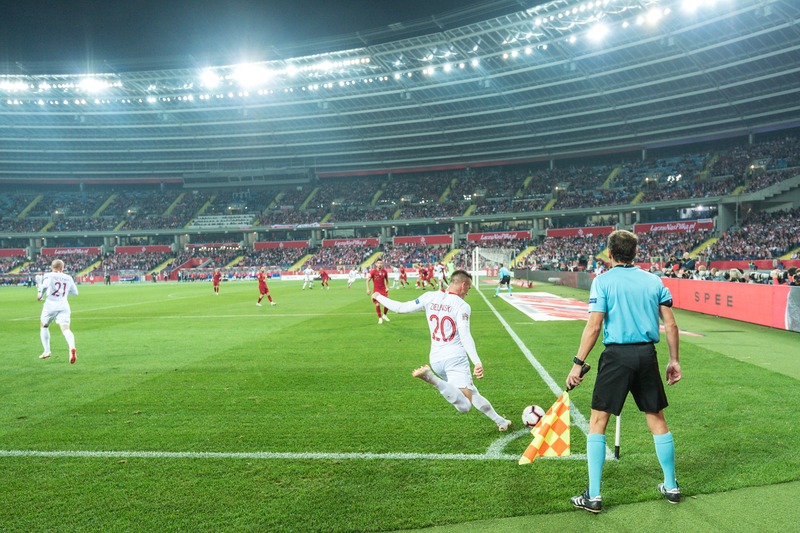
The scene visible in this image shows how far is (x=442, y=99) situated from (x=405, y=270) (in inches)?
1169

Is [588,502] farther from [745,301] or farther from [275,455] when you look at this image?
[745,301]

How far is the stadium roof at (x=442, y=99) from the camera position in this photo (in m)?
47.0

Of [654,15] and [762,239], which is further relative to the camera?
[654,15]

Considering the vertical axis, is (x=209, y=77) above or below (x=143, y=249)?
above

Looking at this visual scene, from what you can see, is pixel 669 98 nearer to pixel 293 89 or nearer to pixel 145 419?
pixel 293 89

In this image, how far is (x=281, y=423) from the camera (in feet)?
21.1

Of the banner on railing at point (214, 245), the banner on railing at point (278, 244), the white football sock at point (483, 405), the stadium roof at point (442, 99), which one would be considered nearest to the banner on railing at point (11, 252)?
the stadium roof at point (442, 99)

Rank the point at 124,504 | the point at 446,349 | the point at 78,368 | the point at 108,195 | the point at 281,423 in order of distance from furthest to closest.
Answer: the point at 108,195
the point at 78,368
the point at 281,423
the point at 446,349
the point at 124,504

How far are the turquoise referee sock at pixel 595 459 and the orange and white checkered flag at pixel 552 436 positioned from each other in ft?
1.60

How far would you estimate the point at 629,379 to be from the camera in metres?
4.03

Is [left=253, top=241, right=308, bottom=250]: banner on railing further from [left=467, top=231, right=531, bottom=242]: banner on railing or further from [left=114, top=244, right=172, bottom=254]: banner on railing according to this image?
[left=467, top=231, right=531, bottom=242]: banner on railing

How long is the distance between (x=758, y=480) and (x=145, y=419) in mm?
6819

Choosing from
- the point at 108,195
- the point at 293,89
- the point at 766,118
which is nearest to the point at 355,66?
the point at 293,89

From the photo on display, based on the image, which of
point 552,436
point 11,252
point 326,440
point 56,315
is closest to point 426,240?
point 56,315
